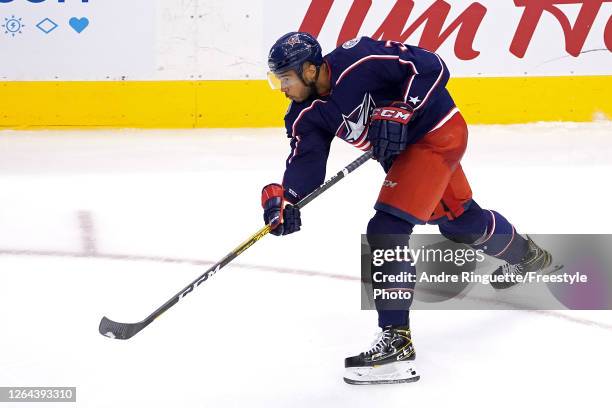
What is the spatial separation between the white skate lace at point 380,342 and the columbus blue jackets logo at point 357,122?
0.55 m

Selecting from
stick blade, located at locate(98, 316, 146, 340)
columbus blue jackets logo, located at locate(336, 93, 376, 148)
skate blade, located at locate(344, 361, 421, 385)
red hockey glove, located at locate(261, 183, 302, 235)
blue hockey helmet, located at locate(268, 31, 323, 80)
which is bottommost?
skate blade, located at locate(344, 361, 421, 385)

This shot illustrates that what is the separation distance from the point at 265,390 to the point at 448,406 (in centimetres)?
44

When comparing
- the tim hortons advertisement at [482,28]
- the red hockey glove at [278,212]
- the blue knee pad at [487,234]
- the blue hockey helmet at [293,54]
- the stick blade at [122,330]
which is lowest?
the stick blade at [122,330]

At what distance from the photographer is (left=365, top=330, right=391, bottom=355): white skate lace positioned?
2.34 metres

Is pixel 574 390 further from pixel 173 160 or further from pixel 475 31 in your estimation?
pixel 475 31

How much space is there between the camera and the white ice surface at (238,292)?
2.25m

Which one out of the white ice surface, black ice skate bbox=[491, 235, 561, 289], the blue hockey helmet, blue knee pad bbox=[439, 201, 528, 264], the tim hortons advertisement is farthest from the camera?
the tim hortons advertisement

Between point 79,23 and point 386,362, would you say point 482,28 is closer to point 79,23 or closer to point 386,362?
point 79,23

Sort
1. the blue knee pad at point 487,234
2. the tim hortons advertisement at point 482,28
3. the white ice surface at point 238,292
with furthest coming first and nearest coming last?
1. the tim hortons advertisement at point 482,28
2. the blue knee pad at point 487,234
3. the white ice surface at point 238,292

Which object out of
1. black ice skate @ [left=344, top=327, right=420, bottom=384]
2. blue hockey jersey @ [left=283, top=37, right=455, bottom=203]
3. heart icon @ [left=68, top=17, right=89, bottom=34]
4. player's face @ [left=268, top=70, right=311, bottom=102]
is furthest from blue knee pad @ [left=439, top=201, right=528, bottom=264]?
heart icon @ [left=68, top=17, right=89, bottom=34]

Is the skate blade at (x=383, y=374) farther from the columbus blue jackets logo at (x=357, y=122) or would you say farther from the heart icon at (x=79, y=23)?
the heart icon at (x=79, y=23)

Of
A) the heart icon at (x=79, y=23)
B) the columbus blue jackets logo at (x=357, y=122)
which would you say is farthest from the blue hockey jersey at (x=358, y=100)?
the heart icon at (x=79, y=23)

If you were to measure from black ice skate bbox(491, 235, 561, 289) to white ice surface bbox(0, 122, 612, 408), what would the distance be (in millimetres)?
202

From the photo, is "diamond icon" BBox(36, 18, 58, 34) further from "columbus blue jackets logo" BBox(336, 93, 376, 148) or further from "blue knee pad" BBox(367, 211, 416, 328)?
"blue knee pad" BBox(367, 211, 416, 328)
